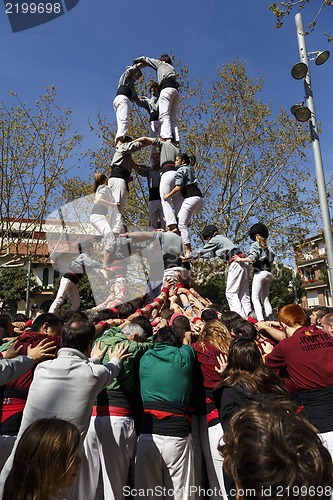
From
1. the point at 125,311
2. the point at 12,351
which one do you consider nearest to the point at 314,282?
the point at 125,311

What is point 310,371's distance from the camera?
325cm

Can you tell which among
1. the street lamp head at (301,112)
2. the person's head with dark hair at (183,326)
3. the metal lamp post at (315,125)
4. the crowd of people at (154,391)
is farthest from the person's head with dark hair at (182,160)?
the crowd of people at (154,391)

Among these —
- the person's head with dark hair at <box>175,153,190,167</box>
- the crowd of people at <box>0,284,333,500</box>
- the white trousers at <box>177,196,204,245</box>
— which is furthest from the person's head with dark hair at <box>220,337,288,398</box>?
the person's head with dark hair at <box>175,153,190,167</box>

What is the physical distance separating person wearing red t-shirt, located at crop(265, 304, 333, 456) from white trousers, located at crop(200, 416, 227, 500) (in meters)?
0.95

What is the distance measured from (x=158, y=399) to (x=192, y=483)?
2.77ft

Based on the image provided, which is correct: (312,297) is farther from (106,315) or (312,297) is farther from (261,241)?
(106,315)

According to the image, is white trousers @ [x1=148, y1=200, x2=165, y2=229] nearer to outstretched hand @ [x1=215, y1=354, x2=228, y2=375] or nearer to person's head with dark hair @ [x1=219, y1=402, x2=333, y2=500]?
outstretched hand @ [x1=215, y1=354, x2=228, y2=375]

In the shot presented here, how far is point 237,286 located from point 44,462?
710 centimetres

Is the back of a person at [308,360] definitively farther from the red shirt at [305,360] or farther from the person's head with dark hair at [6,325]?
the person's head with dark hair at [6,325]

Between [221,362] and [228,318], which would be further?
[228,318]

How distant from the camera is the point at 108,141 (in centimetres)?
2031

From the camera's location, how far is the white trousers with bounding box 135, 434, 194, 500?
140 inches

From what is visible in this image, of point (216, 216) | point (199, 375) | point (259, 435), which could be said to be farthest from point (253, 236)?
point (216, 216)

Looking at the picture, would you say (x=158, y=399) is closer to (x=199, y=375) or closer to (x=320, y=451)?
(x=199, y=375)
